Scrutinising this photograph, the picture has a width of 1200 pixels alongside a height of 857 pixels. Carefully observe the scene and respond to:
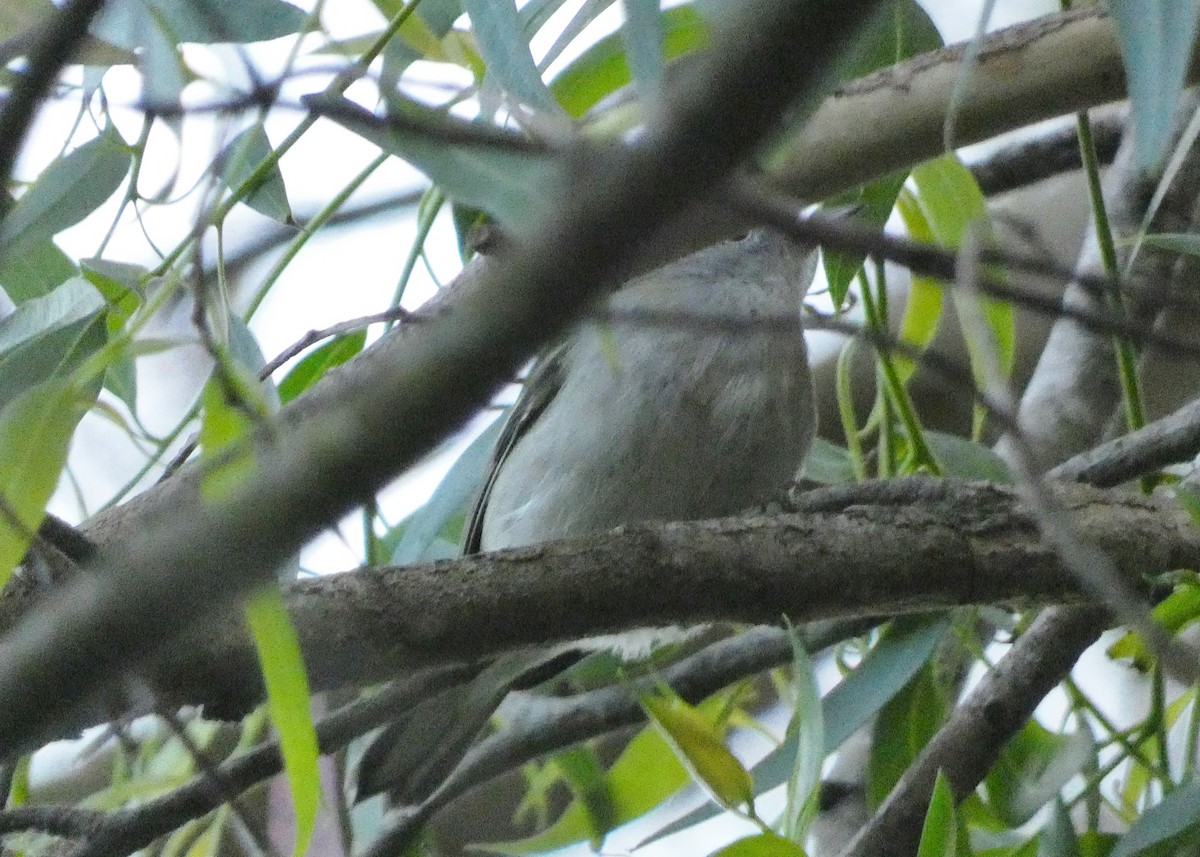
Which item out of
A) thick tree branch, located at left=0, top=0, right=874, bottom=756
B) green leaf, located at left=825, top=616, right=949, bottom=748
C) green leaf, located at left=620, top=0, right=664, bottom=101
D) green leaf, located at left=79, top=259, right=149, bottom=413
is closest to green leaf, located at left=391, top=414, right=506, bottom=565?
green leaf, located at left=79, top=259, right=149, bottom=413

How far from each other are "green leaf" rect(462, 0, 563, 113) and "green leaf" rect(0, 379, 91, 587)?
31 cm

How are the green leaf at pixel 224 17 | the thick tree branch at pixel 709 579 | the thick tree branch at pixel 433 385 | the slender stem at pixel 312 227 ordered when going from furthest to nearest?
the slender stem at pixel 312 227 → the green leaf at pixel 224 17 → the thick tree branch at pixel 709 579 → the thick tree branch at pixel 433 385

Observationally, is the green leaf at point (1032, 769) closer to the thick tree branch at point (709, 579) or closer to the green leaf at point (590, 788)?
the thick tree branch at point (709, 579)

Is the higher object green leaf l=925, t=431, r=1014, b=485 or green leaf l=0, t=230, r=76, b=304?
green leaf l=0, t=230, r=76, b=304

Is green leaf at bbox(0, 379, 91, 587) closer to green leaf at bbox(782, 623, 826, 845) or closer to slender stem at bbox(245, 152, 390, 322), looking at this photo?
slender stem at bbox(245, 152, 390, 322)

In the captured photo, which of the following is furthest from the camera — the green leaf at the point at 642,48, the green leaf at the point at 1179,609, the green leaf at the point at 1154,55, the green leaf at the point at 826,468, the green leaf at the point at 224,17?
the green leaf at the point at 826,468

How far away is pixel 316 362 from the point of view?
140 cm

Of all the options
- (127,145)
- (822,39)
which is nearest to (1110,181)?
(127,145)

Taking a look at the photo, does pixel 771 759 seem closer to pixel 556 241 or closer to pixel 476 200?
pixel 476 200

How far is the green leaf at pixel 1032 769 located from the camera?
1.38m

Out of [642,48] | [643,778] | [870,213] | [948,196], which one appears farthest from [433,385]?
[643,778]

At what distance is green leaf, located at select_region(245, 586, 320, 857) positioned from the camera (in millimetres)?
700

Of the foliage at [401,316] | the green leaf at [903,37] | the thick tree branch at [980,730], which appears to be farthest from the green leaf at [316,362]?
the thick tree branch at [980,730]

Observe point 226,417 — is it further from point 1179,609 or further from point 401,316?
point 1179,609
